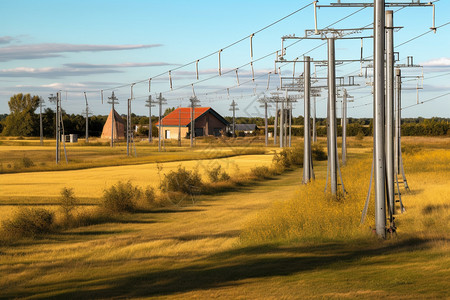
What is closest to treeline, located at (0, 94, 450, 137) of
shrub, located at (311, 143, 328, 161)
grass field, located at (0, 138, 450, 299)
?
shrub, located at (311, 143, 328, 161)

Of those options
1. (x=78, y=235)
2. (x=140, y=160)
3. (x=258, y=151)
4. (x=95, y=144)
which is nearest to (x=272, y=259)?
(x=78, y=235)

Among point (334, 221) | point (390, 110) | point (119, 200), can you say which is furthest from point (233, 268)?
point (119, 200)

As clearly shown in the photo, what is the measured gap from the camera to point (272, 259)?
1419 centimetres

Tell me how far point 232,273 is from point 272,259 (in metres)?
1.62

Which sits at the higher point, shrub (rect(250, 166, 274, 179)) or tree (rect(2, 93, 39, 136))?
tree (rect(2, 93, 39, 136))

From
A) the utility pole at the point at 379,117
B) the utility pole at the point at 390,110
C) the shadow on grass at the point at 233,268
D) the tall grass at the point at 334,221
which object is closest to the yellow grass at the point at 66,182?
the tall grass at the point at 334,221

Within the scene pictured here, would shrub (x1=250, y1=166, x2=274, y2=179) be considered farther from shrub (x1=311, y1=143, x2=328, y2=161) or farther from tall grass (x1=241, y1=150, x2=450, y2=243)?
shrub (x1=311, y1=143, x2=328, y2=161)

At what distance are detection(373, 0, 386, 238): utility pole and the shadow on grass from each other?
3.24 ft

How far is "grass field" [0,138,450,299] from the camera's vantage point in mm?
11430

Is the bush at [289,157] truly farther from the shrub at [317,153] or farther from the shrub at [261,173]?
the shrub at [317,153]

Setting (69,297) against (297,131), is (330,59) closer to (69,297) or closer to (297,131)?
(69,297)

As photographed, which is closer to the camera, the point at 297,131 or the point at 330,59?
the point at 330,59

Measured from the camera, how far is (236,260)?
14.3 meters

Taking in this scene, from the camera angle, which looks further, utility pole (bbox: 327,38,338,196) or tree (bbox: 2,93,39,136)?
tree (bbox: 2,93,39,136)
